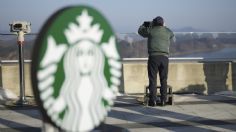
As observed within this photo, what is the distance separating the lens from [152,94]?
9195 mm

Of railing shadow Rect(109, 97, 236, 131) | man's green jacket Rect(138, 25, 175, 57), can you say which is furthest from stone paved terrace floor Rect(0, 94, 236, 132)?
man's green jacket Rect(138, 25, 175, 57)

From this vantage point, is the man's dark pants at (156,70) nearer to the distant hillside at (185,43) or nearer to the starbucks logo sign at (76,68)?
the distant hillside at (185,43)

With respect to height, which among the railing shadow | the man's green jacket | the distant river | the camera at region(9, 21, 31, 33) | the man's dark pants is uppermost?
the camera at region(9, 21, 31, 33)

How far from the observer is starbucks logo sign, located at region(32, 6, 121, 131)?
2.54m

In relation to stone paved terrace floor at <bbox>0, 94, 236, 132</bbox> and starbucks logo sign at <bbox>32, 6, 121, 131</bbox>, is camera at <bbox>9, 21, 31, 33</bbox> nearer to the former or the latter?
stone paved terrace floor at <bbox>0, 94, 236, 132</bbox>

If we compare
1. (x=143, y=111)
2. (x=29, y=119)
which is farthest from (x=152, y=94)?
(x=29, y=119)

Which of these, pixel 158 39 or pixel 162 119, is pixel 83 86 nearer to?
pixel 162 119

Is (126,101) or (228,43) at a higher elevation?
(228,43)

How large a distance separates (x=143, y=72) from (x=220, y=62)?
6.37 feet

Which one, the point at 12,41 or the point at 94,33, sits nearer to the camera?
the point at 94,33

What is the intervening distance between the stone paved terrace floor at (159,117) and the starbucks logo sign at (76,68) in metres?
3.66

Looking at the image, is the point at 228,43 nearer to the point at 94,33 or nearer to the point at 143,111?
the point at 143,111

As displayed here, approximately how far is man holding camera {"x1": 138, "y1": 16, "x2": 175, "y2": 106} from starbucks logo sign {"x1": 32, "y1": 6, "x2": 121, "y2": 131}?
624 centimetres

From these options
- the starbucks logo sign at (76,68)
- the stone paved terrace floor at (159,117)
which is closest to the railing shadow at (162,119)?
the stone paved terrace floor at (159,117)
